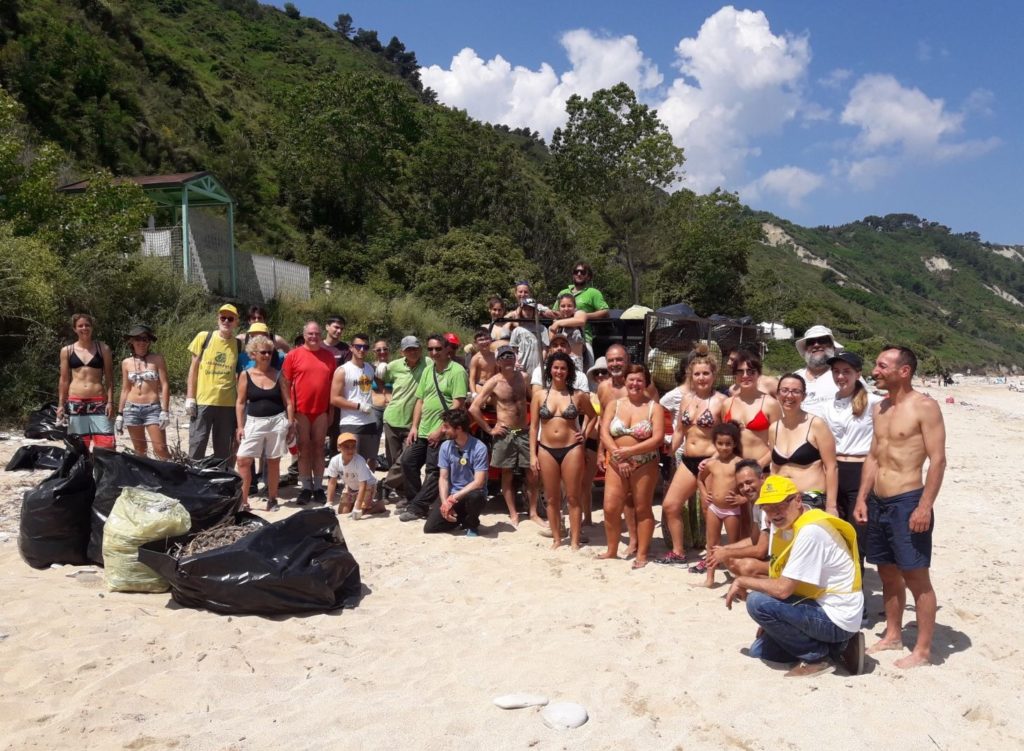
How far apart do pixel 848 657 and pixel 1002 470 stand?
29.1ft

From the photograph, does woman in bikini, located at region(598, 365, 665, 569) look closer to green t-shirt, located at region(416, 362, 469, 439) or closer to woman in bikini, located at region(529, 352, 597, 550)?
woman in bikini, located at region(529, 352, 597, 550)

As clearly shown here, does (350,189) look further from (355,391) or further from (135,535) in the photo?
(135,535)

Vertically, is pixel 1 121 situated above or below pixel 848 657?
above

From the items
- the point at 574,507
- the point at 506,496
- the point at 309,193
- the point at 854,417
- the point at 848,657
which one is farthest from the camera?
the point at 309,193

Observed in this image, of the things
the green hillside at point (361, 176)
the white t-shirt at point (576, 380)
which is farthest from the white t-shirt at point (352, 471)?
the green hillside at point (361, 176)

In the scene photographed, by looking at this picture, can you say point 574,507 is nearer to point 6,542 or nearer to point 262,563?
point 262,563

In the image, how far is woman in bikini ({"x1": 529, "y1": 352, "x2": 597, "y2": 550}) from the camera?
5.62 meters

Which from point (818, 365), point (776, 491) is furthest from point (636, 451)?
point (776, 491)

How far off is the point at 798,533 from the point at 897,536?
2.11 ft

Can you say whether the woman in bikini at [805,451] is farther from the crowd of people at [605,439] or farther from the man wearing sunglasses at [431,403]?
the man wearing sunglasses at [431,403]

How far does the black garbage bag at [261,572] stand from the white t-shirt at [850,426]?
126 inches

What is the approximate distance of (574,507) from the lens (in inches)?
225

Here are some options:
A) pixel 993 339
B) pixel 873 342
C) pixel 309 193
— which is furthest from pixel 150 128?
pixel 993 339

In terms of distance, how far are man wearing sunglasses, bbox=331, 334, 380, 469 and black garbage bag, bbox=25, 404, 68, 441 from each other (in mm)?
3137
